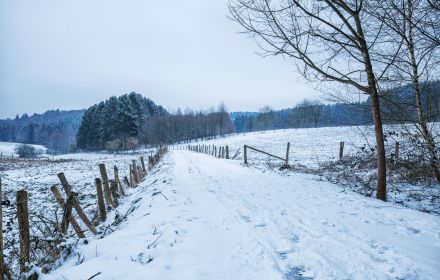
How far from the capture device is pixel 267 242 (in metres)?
5.00

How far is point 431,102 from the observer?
882 cm

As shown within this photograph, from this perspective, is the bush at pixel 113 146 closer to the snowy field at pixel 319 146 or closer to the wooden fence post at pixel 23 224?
the snowy field at pixel 319 146

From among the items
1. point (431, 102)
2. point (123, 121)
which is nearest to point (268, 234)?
point (431, 102)

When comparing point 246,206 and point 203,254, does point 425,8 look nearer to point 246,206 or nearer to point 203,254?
point 246,206

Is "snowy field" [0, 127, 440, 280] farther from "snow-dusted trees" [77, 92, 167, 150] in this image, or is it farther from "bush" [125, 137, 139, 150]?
"snow-dusted trees" [77, 92, 167, 150]

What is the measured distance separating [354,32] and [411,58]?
241cm

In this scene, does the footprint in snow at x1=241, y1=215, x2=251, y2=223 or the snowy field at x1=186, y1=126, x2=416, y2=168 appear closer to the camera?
the footprint in snow at x1=241, y1=215, x2=251, y2=223

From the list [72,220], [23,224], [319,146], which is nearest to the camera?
[23,224]

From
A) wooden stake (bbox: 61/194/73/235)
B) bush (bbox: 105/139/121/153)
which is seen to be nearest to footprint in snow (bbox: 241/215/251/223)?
wooden stake (bbox: 61/194/73/235)

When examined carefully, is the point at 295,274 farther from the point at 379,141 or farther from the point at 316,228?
the point at 379,141

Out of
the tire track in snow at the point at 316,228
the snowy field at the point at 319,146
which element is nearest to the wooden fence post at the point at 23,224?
the tire track in snow at the point at 316,228

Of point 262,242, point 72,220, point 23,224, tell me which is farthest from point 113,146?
point 262,242

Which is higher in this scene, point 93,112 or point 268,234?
point 93,112

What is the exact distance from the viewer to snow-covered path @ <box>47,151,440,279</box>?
400 cm
